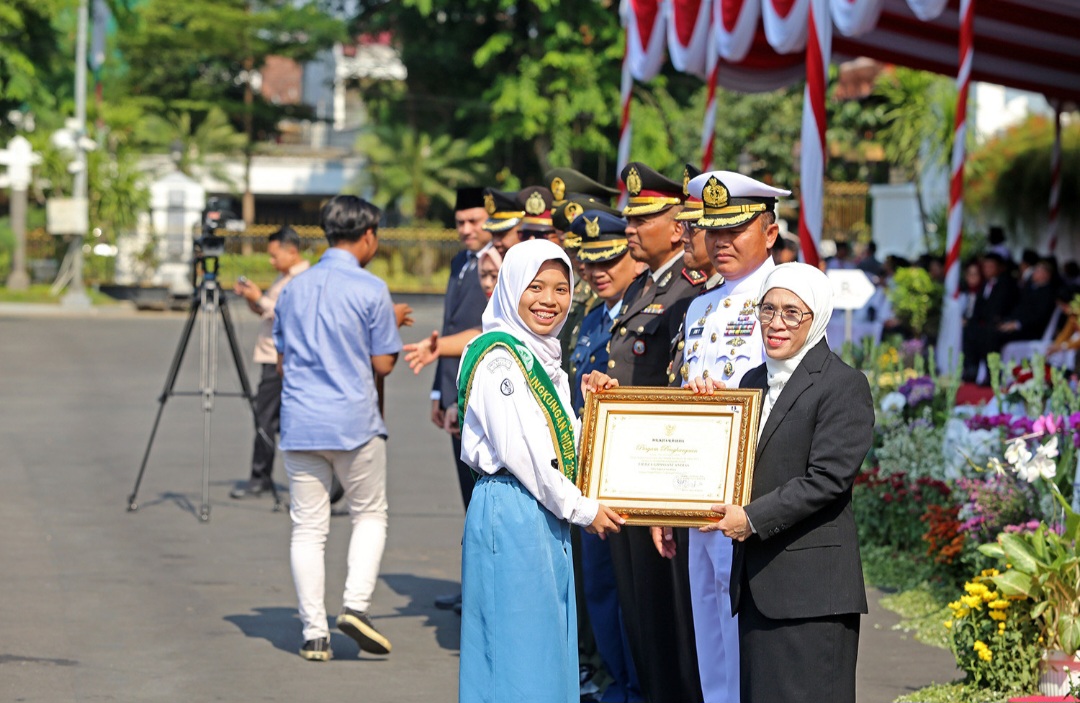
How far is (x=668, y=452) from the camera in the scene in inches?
185

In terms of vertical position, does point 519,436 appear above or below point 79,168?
below

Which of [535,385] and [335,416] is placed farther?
[335,416]

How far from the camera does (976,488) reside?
7645mm

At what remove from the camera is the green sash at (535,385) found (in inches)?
183

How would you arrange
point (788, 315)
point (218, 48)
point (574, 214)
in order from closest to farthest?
point (788, 315) → point (574, 214) → point (218, 48)

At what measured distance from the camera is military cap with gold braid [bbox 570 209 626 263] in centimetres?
625

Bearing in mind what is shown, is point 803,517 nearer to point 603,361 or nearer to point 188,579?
point 603,361

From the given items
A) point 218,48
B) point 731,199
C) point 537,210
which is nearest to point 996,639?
point 731,199

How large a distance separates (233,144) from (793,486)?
164ft

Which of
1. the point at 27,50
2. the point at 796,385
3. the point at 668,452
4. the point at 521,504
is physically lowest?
the point at 521,504

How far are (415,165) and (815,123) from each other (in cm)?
3681

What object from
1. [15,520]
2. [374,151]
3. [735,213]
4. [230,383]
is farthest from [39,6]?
[735,213]

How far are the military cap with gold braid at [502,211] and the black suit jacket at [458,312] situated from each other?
1.10ft

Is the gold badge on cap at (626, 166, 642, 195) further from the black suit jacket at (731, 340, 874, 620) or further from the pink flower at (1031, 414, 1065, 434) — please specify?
the pink flower at (1031, 414, 1065, 434)
